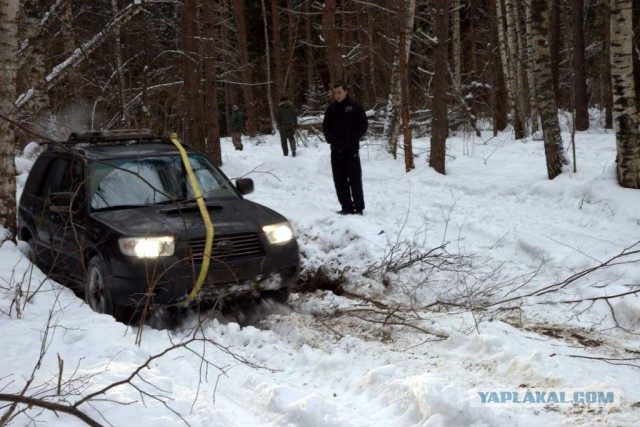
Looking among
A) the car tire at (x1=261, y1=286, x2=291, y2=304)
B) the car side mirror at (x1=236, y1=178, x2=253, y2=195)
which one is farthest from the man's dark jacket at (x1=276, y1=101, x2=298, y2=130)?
the car tire at (x1=261, y1=286, x2=291, y2=304)

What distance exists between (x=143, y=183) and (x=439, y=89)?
336 inches

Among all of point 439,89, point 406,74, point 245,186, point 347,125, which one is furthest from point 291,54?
point 245,186

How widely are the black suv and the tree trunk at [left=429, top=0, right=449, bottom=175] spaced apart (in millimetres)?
7365

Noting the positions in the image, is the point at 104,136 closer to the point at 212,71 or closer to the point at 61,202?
the point at 61,202

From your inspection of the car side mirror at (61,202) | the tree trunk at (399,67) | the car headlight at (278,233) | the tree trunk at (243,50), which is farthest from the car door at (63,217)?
the tree trunk at (243,50)

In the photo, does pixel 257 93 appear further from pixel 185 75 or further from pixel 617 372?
pixel 617 372

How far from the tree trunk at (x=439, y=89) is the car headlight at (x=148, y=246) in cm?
887

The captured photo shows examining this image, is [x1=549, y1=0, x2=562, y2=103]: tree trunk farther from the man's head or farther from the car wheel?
the car wheel

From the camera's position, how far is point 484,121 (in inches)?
1162

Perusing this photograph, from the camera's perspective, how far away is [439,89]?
1337 centimetres

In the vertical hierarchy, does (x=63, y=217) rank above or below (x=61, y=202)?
below

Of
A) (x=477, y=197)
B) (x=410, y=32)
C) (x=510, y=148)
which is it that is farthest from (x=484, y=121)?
(x=477, y=197)

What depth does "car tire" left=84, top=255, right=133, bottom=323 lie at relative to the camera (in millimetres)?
5535

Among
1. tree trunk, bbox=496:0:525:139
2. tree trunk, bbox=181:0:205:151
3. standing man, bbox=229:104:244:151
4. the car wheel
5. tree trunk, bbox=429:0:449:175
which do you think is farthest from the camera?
standing man, bbox=229:104:244:151
